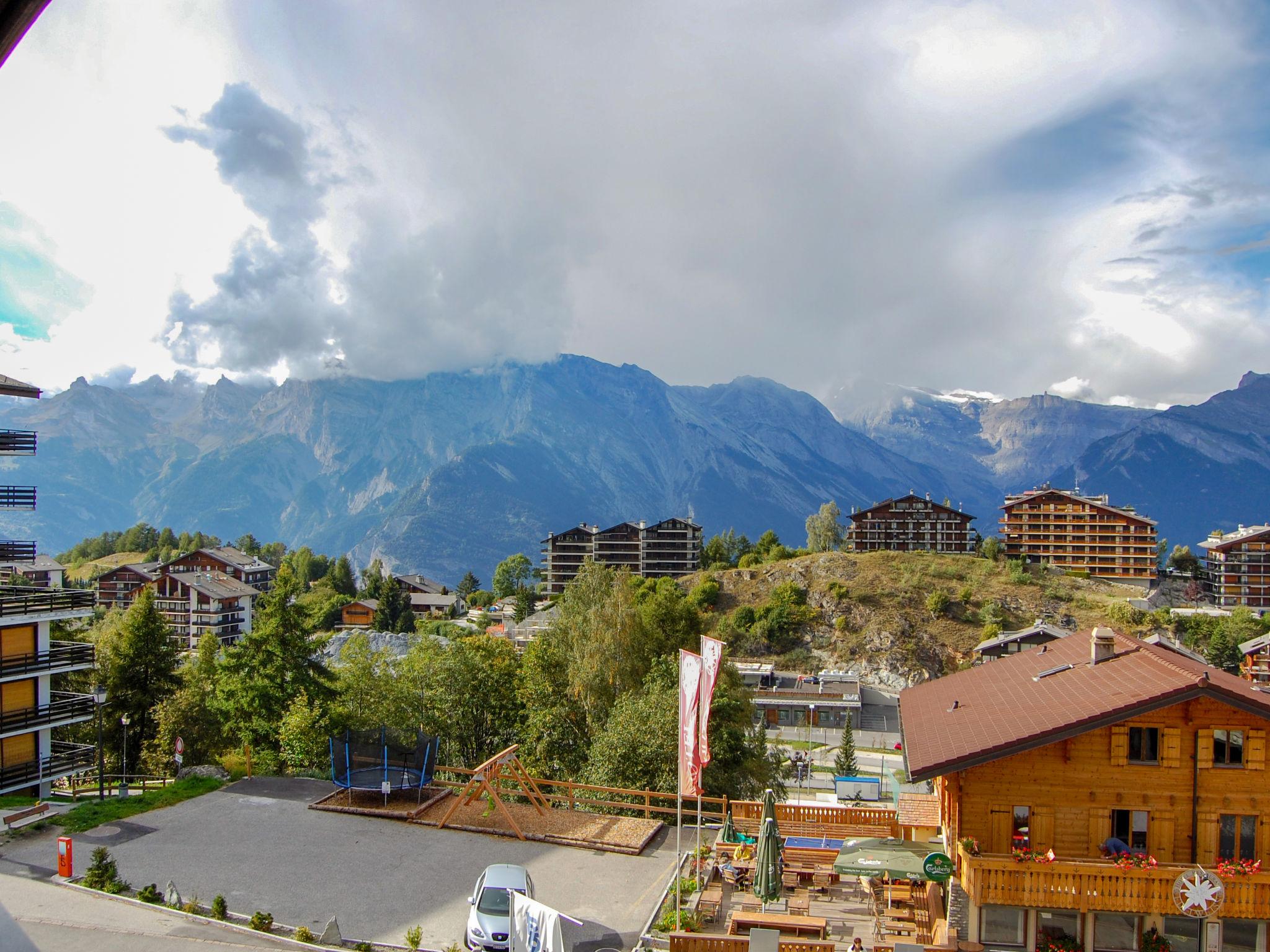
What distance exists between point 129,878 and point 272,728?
14.4 metres

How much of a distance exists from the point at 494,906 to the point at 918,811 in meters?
11.6

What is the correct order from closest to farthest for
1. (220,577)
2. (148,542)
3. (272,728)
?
(272,728) → (220,577) → (148,542)

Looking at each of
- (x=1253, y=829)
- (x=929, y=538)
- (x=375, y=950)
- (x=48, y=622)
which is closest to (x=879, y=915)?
(x=1253, y=829)

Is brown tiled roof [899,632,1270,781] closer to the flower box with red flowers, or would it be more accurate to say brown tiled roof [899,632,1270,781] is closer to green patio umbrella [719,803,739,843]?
the flower box with red flowers

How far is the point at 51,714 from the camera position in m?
28.0

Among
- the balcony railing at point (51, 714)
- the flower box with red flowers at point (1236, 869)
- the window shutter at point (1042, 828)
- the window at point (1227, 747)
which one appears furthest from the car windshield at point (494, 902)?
the balcony railing at point (51, 714)

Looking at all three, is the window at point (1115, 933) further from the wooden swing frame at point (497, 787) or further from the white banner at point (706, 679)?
the wooden swing frame at point (497, 787)

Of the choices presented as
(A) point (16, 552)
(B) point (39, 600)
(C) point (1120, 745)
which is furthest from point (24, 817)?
(C) point (1120, 745)

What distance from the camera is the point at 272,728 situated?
3338 cm

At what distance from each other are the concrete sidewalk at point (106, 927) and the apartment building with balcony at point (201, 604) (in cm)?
10695

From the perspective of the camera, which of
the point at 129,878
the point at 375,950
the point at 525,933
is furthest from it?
the point at 129,878

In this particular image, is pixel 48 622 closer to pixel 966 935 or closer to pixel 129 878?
pixel 129 878

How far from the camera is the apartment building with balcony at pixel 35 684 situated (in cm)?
2688

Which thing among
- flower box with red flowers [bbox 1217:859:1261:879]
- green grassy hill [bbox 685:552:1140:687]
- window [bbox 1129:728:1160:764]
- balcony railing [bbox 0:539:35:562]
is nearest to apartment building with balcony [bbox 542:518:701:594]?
green grassy hill [bbox 685:552:1140:687]
